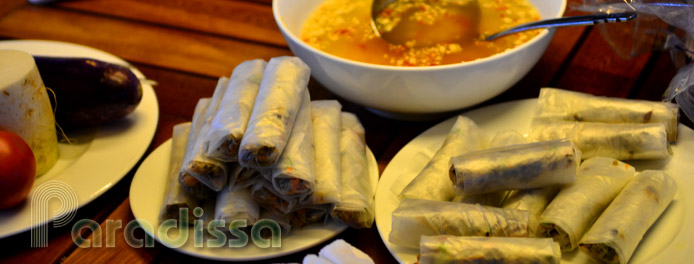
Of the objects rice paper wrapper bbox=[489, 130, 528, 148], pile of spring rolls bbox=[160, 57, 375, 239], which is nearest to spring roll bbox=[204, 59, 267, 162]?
pile of spring rolls bbox=[160, 57, 375, 239]

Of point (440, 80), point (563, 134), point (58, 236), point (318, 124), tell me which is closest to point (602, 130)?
point (563, 134)

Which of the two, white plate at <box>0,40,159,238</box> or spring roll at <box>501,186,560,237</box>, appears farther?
white plate at <box>0,40,159,238</box>

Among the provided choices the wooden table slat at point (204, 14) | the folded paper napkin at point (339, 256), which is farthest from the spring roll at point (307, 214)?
the wooden table slat at point (204, 14)

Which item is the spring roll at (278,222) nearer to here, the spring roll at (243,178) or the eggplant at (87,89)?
the spring roll at (243,178)

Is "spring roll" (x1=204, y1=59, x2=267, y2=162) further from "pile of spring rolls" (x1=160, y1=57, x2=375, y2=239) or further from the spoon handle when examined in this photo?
the spoon handle

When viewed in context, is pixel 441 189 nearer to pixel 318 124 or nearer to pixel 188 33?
pixel 318 124

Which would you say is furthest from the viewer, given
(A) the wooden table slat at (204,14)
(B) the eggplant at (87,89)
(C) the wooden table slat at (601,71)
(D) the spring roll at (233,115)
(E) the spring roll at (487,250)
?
(A) the wooden table slat at (204,14)

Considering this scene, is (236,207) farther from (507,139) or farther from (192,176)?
(507,139)

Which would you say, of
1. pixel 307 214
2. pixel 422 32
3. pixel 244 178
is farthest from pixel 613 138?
pixel 244 178
